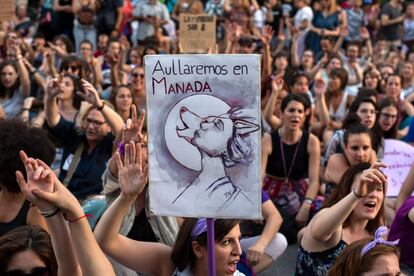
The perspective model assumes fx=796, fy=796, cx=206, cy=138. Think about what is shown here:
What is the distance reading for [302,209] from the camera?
6.46 m

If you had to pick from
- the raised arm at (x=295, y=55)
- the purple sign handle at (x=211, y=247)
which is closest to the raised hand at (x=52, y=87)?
the purple sign handle at (x=211, y=247)

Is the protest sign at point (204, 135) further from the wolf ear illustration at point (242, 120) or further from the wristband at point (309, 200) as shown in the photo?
the wristband at point (309, 200)

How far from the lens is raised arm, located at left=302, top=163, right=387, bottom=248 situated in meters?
3.33

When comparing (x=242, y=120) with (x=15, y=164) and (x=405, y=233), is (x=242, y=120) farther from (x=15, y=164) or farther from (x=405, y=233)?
(x=405, y=233)

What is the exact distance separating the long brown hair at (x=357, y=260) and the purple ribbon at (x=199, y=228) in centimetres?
65

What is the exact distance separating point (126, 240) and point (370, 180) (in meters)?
1.09

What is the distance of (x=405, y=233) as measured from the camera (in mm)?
4250

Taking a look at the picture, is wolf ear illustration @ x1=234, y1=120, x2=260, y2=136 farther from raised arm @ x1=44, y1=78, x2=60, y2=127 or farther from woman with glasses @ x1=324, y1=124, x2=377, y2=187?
raised arm @ x1=44, y1=78, x2=60, y2=127

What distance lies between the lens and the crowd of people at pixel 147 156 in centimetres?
308

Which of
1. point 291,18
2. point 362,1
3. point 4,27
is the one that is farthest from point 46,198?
point 362,1

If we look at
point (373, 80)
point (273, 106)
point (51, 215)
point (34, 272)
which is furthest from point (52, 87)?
point (373, 80)

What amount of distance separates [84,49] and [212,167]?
26.7 ft

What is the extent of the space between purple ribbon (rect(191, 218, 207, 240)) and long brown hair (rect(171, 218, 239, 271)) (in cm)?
1

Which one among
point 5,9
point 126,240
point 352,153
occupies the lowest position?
point 352,153
